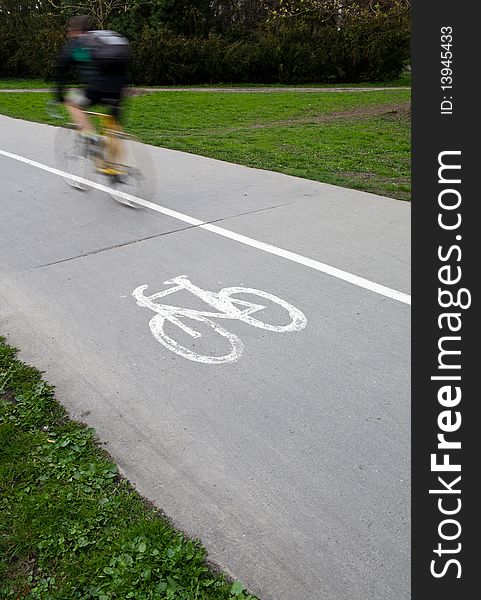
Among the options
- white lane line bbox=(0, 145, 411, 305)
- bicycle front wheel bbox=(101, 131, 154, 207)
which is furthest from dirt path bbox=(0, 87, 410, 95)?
white lane line bbox=(0, 145, 411, 305)

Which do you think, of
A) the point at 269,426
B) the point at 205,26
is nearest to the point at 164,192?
the point at 269,426

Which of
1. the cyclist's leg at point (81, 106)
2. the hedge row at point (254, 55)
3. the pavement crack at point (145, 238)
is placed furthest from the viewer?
the hedge row at point (254, 55)

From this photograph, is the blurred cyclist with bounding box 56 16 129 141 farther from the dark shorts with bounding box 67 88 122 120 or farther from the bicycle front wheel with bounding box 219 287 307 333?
the bicycle front wheel with bounding box 219 287 307 333

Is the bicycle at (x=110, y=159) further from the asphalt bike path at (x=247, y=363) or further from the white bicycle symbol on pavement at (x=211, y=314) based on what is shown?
the white bicycle symbol on pavement at (x=211, y=314)

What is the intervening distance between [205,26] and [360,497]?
107 ft

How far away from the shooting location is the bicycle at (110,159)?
7.59 metres

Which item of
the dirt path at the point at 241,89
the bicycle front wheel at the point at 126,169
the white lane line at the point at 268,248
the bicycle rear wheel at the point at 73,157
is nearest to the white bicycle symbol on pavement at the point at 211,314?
the white lane line at the point at 268,248

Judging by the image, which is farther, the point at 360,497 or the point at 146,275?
the point at 146,275

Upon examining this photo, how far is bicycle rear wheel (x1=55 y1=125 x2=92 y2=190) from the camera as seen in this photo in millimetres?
8344

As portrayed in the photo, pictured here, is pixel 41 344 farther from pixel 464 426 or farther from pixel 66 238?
pixel 464 426

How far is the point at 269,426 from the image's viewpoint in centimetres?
359

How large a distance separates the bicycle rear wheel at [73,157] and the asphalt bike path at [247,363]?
974mm

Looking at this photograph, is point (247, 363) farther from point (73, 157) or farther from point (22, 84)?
point (22, 84)

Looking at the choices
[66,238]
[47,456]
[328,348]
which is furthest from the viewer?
[66,238]
